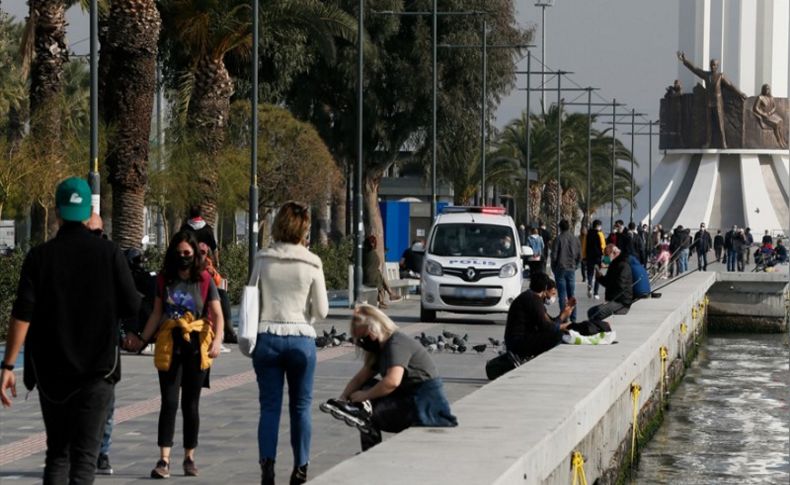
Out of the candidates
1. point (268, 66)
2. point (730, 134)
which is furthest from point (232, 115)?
point (730, 134)

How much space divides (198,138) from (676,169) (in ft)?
289

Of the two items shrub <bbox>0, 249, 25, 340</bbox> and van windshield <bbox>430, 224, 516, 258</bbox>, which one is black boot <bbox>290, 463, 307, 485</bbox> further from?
van windshield <bbox>430, 224, 516, 258</bbox>

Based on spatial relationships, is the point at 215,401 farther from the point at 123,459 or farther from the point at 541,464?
the point at 541,464

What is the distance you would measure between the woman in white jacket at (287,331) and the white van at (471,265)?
19.1 metres

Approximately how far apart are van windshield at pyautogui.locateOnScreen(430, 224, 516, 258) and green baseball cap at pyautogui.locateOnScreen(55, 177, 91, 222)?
Result: 22.2 meters

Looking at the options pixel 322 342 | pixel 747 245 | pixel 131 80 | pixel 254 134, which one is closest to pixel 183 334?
pixel 322 342

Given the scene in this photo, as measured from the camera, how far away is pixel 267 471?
10.4 metres

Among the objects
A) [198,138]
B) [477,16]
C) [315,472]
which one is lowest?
[315,472]

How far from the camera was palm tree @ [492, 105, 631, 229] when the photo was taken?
8969 cm

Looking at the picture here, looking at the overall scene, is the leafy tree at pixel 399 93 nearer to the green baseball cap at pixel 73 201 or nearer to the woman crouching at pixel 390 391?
the woman crouching at pixel 390 391

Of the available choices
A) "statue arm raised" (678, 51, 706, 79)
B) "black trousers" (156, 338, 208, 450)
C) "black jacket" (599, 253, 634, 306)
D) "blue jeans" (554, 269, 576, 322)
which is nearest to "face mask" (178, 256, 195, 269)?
"black trousers" (156, 338, 208, 450)

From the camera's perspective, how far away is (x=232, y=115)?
47969 millimetres

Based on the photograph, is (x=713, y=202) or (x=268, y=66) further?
(x=713, y=202)

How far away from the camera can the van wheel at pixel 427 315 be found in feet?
98.8
